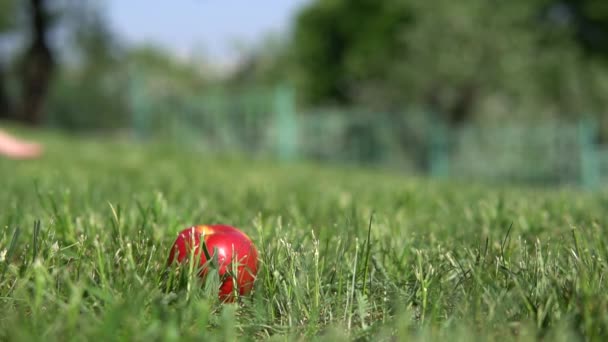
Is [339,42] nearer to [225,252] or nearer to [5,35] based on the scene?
[5,35]

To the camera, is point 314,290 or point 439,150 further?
point 439,150

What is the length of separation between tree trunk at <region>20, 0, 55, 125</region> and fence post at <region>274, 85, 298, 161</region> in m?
10.9

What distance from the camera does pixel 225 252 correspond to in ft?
6.61

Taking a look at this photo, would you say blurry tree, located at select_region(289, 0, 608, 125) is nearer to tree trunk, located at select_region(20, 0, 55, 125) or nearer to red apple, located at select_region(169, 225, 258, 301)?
tree trunk, located at select_region(20, 0, 55, 125)

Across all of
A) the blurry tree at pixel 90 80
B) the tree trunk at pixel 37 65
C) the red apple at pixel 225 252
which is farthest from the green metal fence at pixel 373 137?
the red apple at pixel 225 252

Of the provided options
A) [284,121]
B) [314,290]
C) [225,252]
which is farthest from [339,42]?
[314,290]

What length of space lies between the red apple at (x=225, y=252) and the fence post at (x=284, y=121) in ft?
38.2

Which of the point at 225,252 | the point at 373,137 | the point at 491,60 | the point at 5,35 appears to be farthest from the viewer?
the point at 5,35

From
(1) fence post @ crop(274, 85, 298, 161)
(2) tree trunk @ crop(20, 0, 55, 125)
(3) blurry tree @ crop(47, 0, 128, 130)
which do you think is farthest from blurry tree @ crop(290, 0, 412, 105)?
(1) fence post @ crop(274, 85, 298, 161)

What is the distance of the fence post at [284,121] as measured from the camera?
1376cm

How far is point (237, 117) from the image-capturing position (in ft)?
47.6

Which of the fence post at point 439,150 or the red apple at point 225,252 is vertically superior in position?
the red apple at point 225,252

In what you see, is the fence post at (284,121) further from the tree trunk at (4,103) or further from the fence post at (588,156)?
the tree trunk at (4,103)

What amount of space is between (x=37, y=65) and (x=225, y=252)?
21060 millimetres
